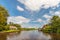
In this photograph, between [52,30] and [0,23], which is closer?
[0,23]

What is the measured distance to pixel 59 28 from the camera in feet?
212

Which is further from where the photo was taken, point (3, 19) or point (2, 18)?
point (3, 19)

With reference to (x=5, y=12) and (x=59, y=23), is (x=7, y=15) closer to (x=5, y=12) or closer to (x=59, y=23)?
(x=5, y=12)

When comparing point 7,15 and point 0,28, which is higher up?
point 7,15

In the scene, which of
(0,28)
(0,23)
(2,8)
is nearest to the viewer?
(0,28)

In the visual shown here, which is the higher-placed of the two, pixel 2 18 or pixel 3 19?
pixel 2 18

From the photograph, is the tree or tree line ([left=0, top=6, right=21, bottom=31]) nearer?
the tree

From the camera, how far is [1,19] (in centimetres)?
6506

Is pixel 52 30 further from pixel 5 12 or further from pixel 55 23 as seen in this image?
pixel 5 12

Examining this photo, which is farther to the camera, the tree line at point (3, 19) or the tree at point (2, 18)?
the tree line at point (3, 19)

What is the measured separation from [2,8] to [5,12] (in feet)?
Answer: 7.52

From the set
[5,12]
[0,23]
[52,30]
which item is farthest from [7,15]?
[52,30]

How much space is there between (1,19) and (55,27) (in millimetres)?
21178

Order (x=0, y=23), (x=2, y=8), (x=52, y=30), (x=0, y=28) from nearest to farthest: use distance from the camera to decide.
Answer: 1. (x=0, y=28)
2. (x=0, y=23)
3. (x=52, y=30)
4. (x=2, y=8)
